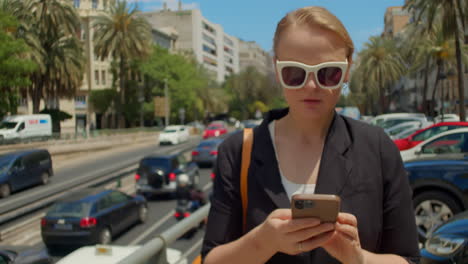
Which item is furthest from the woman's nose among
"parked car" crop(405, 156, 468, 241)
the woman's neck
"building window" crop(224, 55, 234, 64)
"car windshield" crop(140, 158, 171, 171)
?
"building window" crop(224, 55, 234, 64)

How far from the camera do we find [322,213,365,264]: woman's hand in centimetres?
158

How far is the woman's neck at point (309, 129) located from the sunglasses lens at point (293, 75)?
0.51ft

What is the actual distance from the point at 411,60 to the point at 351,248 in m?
46.8

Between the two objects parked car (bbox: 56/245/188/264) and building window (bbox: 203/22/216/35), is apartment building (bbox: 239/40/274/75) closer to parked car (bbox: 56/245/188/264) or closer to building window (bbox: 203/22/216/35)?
building window (bbox: 203/22/216/35)

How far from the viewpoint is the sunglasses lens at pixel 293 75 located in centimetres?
179

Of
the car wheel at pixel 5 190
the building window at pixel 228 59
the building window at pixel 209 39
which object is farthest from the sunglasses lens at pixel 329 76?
the building window at pixel 228 59

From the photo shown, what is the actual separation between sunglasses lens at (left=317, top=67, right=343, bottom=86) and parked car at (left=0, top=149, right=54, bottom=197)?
238 cm

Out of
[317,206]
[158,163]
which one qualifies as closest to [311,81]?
[317,206]

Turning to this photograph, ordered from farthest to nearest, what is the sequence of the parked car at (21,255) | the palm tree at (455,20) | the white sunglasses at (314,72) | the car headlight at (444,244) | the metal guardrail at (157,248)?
the palm tree at (455,20), the car headlight at (444,244), the metal guardrail at (157,248), the parked car at (21,255), the white sunglasses at (314,72)

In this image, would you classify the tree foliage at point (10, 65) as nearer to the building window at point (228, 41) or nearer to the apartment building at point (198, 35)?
the apartment building at point (198, 35)

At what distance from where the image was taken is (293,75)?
5.90ft

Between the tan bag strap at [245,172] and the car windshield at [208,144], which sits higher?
the tan bag strap at [245,172]

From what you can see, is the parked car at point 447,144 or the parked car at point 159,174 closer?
the parked car at point 447,144

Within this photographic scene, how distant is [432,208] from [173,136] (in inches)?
1367
